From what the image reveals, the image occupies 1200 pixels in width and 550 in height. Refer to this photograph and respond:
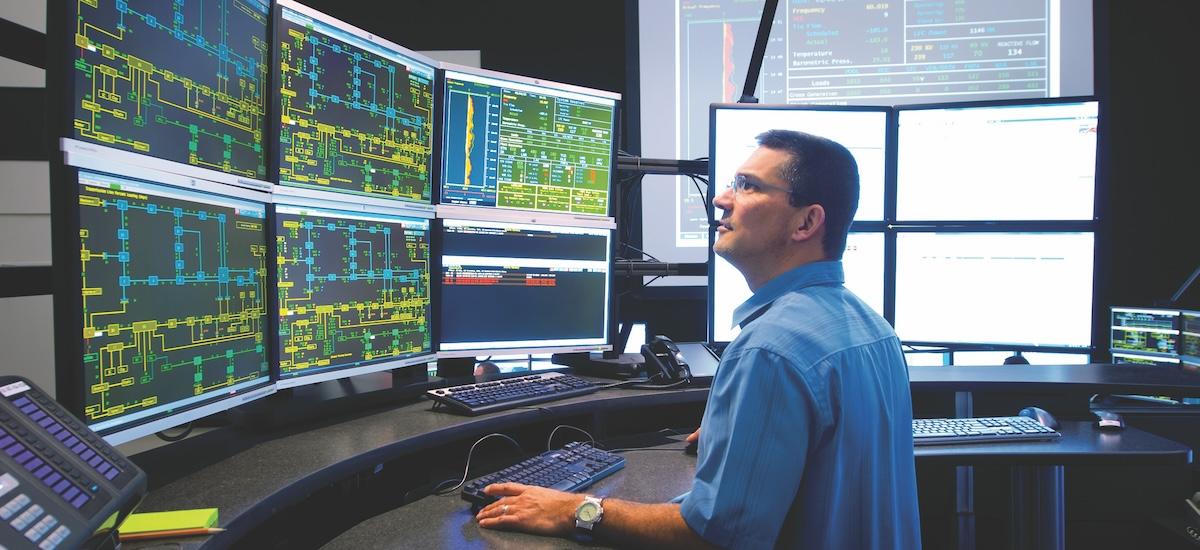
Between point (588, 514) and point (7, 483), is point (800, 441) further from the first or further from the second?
point (7, 483)

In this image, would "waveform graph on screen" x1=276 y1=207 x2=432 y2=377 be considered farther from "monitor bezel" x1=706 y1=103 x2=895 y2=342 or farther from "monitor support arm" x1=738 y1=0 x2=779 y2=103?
"monitor support arm" x1=738 y1=0 x2=779 y2=103

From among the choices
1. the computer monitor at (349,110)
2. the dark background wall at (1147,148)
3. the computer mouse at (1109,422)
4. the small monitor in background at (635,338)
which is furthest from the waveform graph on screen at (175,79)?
the computer mouse at (1109,422)

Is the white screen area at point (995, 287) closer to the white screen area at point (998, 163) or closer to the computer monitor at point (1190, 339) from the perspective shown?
the white screen area at point (998, 163)

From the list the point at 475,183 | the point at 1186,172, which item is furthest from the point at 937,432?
the point at 1186,172

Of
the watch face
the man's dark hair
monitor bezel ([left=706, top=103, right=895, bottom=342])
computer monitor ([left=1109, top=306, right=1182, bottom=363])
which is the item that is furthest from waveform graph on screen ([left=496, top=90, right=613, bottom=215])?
computer monitor ([left=1109, top=306, right=1182, bottom=363])

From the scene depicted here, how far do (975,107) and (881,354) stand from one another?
1416mm

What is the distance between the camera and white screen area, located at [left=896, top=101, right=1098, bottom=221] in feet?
6.29

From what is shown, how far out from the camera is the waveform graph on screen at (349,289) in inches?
50.3

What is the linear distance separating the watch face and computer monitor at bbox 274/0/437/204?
Answer: 2.81 ft

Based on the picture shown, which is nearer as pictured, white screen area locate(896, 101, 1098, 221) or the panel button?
the panel button

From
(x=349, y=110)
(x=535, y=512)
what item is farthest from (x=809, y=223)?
(x=349, y=110)

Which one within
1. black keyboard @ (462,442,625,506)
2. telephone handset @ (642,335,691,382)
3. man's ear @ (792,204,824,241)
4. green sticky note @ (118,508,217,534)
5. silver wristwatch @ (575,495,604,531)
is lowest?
black keyboard @ (462,442,625,506)

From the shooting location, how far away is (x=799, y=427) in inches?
32.6

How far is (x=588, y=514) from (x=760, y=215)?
22.8 inches
